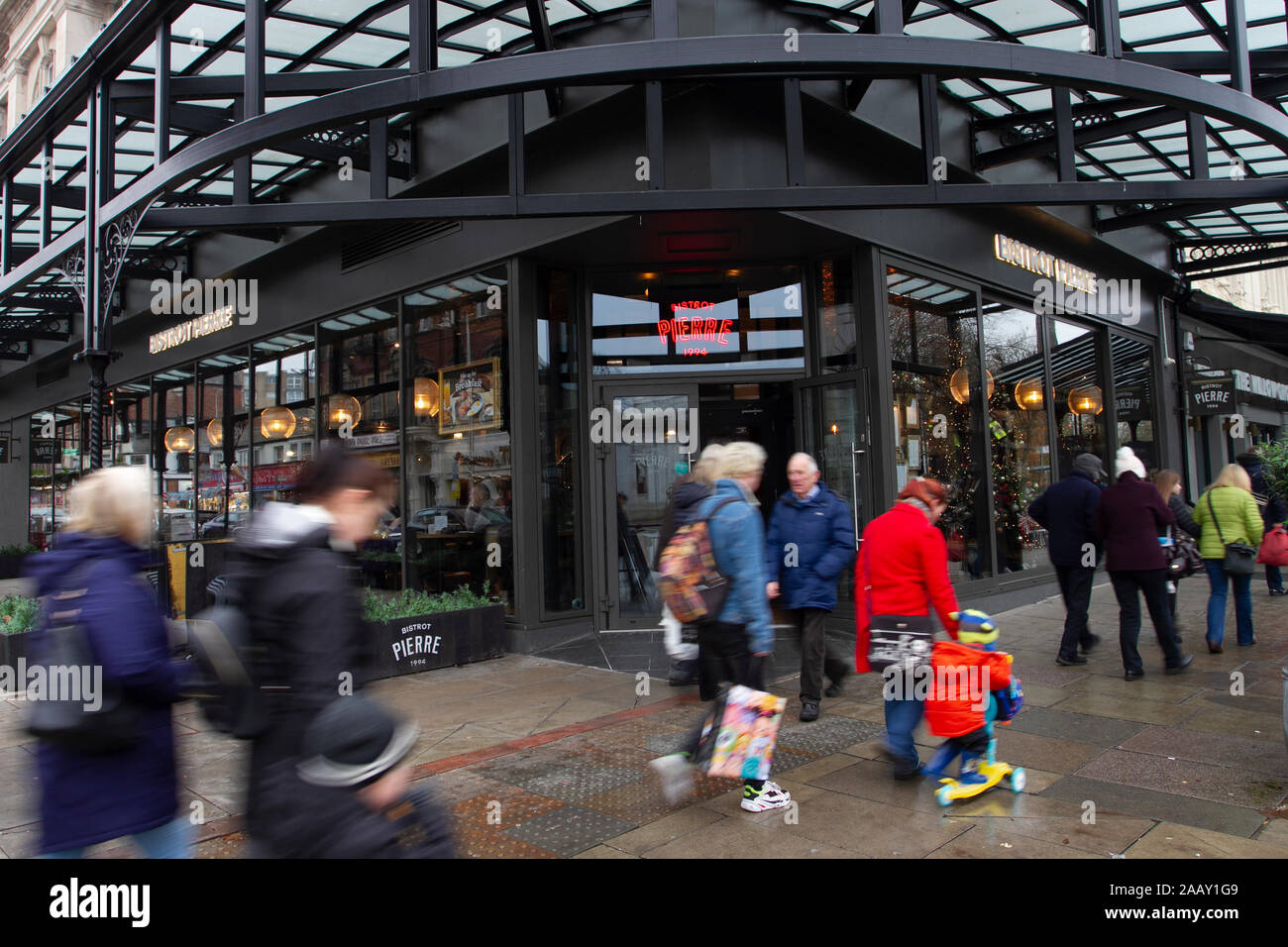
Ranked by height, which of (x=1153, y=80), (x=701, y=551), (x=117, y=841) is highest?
(x=1153, y=80)

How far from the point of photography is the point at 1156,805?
405 centimetres

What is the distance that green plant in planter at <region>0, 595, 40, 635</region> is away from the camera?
8047 mm

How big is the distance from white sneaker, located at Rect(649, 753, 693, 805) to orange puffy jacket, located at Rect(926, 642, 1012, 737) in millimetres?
1264

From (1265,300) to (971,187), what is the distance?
28596 millimetres

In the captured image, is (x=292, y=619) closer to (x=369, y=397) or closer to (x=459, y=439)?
(x=459, y=439)

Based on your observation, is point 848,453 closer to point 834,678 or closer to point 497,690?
point 834,678

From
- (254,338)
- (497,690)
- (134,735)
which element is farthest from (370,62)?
(134,735)

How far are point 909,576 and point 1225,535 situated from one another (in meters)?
4.85

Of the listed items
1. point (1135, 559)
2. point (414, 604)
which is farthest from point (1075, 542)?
point (414, 604)

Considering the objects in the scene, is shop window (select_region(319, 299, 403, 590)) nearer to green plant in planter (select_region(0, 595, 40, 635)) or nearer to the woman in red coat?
green plant in planter (select_region(0, 595, 40, 635))

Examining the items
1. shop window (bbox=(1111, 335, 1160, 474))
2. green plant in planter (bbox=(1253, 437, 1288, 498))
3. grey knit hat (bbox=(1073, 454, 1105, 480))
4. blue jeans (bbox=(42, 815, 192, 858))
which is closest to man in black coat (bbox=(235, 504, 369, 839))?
blue jeans (bbox=(42, 815, 192, 858))

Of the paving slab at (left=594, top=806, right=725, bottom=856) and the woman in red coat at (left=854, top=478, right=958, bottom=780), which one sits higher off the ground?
the woman in red coat at (left=854, top=478, right=958, bottom=780)

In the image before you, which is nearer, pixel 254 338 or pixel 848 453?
pixel 848 453

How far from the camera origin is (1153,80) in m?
5.54
